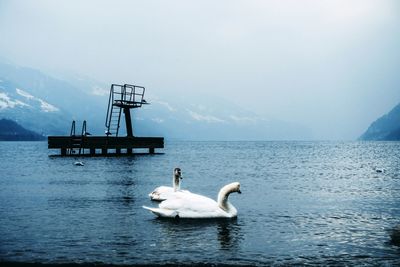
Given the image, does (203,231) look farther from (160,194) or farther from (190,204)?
(160,194)

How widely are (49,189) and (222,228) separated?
18.0 m

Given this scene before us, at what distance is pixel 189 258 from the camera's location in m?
13.3

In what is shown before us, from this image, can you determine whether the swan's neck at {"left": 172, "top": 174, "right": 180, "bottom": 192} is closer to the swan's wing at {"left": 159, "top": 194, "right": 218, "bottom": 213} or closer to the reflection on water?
the swan's wing at {"left": 159, "top": 194, "right": 218, "bottom": 213}

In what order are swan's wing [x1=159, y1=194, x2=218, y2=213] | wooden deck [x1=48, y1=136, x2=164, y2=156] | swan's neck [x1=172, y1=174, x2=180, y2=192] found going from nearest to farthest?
1. swan's wing [x1=159, y1=194, x2=218, y2=213]
2. swan's neck [x1=172, y1=174, x2=180, y2=192]
3. wooden deck [x1=48, y1=136, x2=164, y2=156]

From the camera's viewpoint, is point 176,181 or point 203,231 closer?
point 203,231

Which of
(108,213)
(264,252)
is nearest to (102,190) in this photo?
(108,213)

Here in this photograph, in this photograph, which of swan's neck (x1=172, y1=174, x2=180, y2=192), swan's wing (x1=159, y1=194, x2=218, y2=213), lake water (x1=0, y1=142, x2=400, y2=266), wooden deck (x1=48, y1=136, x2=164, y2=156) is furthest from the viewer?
wooden deck (x1=48, y1=136, x2=164, y2=156)

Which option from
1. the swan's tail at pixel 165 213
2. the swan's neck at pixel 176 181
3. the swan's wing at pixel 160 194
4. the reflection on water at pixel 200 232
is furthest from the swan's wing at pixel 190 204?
the swan's wing at pixel 160 194

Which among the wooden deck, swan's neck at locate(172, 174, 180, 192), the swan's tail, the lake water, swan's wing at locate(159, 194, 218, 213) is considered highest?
the wooden deck

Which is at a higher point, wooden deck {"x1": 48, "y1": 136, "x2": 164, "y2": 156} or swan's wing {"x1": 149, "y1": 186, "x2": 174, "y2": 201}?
wooden deck {"x1": 48, "y1": 136, "x2": 164, "y2": 156}

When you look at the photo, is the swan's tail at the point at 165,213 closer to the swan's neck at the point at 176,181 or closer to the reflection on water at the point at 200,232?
the reflection on water at the point at 200,232

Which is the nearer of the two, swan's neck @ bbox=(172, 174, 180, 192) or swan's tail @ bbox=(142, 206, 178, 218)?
swan's tail @ bbox=(142, 206, 178, 218)

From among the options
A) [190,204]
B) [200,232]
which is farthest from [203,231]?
[190,204]

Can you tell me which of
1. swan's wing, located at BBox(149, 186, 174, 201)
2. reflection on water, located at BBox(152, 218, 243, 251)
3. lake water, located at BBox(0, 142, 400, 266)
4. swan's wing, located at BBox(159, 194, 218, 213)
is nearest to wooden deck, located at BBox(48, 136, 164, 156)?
lake water, located at BBox(0, 142, 400, 266)
